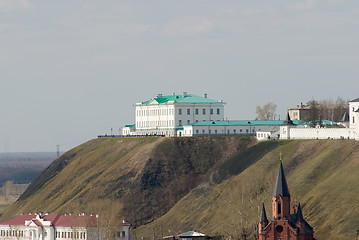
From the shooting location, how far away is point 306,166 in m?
165

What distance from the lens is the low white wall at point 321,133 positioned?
566 feet

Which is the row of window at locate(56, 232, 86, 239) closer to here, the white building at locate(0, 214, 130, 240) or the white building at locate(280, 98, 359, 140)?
the white building at locate(0, 214, 130, 240)

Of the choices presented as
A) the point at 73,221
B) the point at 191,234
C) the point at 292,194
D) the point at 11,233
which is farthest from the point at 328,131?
the point at 11,233

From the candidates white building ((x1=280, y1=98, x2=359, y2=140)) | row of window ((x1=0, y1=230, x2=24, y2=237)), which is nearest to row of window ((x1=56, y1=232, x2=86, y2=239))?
row of window ((x1=0, y1=230, x2=24, y2=237))

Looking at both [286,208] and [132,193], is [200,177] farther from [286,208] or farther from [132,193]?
[286,208]

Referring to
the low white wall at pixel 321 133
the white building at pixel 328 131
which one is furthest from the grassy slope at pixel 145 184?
the low white wall at pixel 321 133

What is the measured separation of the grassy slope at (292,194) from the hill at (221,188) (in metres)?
0.11

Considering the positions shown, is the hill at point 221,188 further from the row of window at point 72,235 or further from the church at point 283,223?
the row of window at point 72,235

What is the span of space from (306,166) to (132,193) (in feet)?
111

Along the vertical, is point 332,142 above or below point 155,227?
above

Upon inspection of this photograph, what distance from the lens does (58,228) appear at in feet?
506

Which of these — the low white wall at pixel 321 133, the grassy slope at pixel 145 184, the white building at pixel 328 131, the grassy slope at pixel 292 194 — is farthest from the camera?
the grassy slope at pixel 145 184

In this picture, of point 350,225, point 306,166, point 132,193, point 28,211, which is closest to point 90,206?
point 132,193

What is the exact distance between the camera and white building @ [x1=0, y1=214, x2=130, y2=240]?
14588 cm
